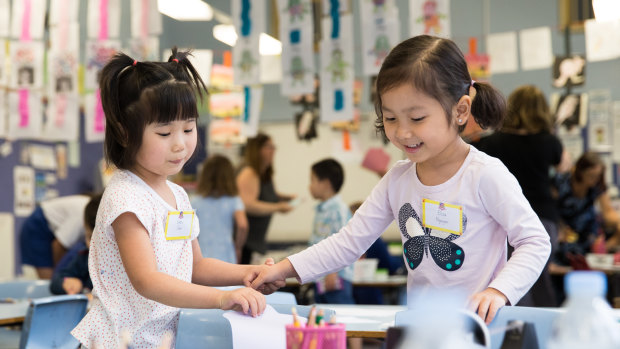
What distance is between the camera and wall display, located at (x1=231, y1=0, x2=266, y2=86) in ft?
16.0

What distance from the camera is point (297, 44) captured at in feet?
15.8

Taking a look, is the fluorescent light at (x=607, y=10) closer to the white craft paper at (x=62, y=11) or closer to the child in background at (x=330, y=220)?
the child in background at (x=330, y=220)

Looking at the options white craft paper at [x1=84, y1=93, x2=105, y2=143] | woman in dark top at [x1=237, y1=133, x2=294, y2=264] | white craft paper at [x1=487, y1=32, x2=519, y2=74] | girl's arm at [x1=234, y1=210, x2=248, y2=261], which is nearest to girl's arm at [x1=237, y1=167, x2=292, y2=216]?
woman in dark top at [x1=237, y1=133, x2=294, y2=264]

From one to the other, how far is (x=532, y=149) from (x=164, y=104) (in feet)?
8.47

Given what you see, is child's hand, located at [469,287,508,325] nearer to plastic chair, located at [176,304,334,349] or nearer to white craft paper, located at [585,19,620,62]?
plastic chair, located at [176,304,334,349]

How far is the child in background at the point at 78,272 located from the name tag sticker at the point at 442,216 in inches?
75.4

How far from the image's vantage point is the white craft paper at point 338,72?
473 cm

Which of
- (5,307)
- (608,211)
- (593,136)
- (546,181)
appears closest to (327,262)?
(5,307)

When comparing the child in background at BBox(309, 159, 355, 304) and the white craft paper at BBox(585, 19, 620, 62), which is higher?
the white craft paper at BBox(585, 19, 620, 62)

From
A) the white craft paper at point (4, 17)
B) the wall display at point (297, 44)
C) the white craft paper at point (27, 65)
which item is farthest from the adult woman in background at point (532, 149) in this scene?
the white craft paper at point (4, 17)

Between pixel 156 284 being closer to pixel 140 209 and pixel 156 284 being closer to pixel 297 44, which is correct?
pixel 140 209

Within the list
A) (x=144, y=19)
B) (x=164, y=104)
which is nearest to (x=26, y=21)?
(x=144, y=19)

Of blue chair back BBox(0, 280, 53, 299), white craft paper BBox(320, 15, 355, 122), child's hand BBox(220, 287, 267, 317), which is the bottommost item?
blue chair back BBox(0, 280, 53, 299)

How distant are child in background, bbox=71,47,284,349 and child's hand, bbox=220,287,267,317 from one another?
0.17 metres
